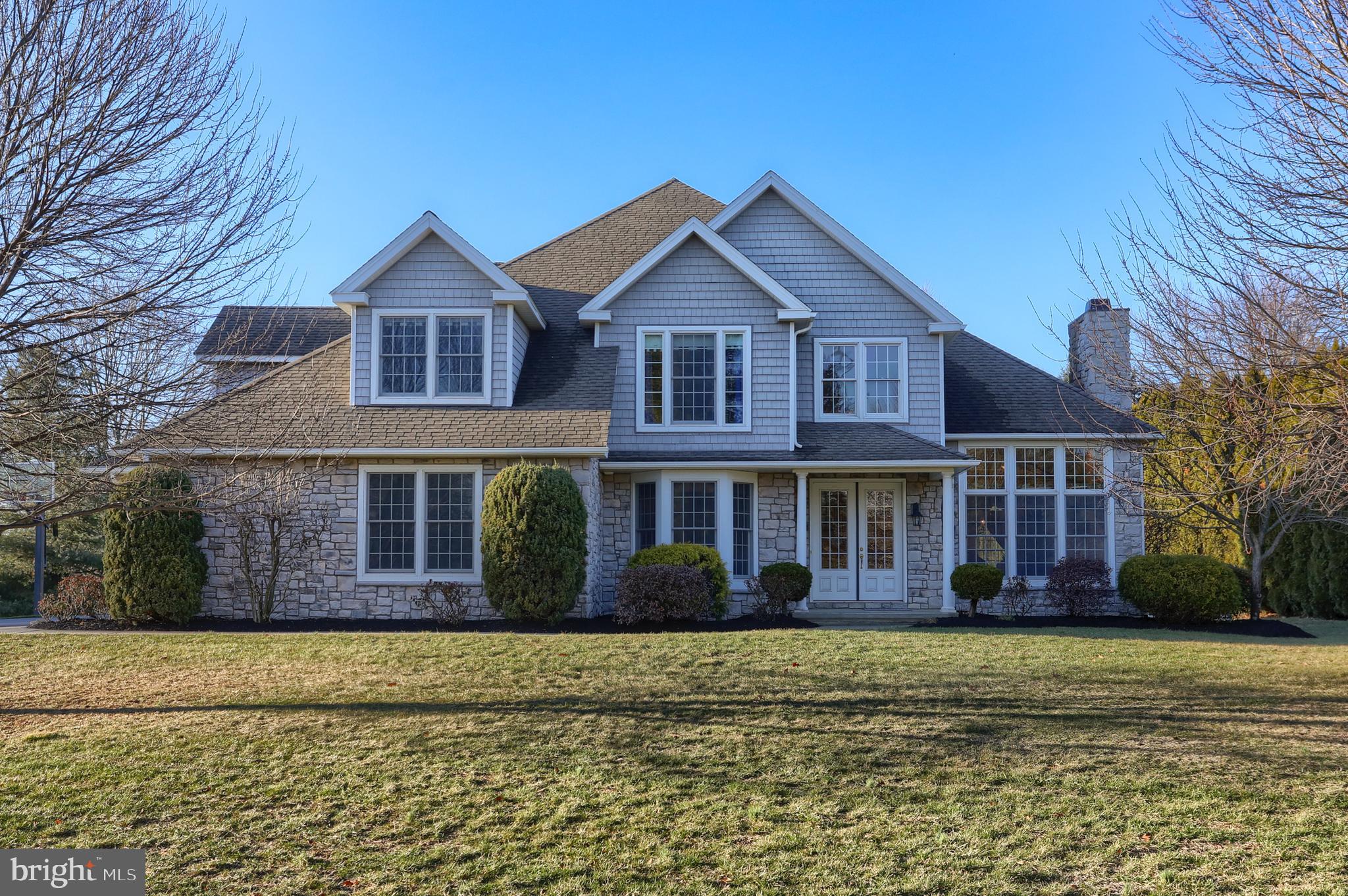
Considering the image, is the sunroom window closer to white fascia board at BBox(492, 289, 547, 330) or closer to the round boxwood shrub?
white fascia board at BBox(492, 289, 547, 330)

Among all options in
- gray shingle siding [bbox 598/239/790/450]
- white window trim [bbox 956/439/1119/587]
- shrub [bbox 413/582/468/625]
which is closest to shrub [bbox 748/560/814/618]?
gray shingle siding [bbox 598/239/790/450]

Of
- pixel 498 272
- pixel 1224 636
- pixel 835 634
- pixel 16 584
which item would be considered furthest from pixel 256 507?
pixel 1224 636

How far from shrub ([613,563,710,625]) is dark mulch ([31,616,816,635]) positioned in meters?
0.22

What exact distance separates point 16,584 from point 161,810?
68.6 feet

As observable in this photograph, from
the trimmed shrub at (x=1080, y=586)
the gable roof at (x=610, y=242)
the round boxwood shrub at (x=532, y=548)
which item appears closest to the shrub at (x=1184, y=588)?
the trimmed shrub at (x=1080, y=586)

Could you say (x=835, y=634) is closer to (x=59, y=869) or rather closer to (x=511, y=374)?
(x=511, y=374)

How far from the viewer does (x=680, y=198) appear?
22.3 metres

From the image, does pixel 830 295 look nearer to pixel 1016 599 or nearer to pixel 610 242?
pixel 610 242

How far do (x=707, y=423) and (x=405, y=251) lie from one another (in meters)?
5.89

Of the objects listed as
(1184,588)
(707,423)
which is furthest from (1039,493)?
(707,423)

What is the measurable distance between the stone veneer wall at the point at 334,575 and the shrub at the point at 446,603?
259 mm

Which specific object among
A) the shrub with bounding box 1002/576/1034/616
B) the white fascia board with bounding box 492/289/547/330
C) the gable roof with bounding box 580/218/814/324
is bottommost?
the shrub with bounding box 1002/576/1034/616

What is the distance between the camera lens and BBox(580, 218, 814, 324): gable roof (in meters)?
17.7

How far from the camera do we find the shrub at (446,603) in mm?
15633
